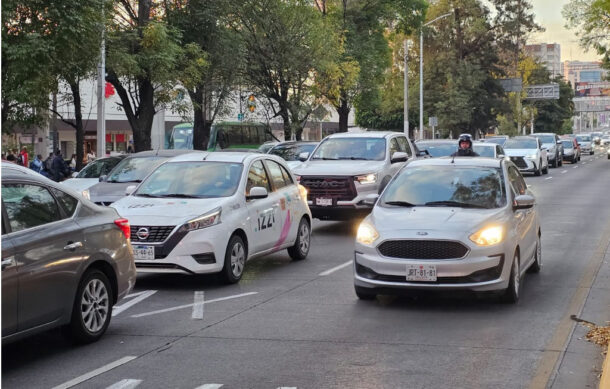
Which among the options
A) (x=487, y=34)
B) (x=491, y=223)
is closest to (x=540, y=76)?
(x=487, y=34)

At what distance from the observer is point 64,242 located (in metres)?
7.34

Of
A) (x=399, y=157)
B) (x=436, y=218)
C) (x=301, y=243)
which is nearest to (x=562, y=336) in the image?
(x=436, y=218)

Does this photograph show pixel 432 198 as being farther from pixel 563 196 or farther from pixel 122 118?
pixel 122 118

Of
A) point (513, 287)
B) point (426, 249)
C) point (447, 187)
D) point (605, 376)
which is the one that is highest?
point (447, 187)

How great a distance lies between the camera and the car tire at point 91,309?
24.9 feet

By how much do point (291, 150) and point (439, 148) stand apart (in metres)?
4.42

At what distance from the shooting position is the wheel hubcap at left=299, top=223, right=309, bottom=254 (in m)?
13.7

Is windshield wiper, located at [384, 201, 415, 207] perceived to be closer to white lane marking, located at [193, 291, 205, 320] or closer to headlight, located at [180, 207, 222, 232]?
headlight, located at [180, 207, 222, 232]

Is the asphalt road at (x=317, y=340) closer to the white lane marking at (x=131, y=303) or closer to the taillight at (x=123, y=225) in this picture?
the white lane marking at (x=131, y=303)

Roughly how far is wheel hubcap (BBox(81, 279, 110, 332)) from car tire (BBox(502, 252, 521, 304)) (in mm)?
4093

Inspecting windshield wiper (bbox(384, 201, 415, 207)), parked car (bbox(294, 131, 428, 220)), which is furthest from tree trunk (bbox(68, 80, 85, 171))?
windshield wiper (bbox(384, 201, 415, 207))

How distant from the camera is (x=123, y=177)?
17344 millimetres

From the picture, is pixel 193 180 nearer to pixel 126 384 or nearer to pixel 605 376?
pixel 126 384

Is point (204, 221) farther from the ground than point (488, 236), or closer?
farther from the ground
